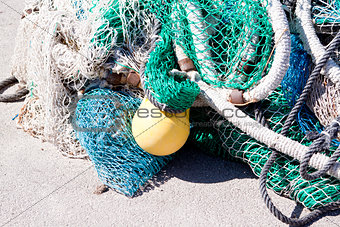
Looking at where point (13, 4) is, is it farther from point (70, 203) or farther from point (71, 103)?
point (70, 203)

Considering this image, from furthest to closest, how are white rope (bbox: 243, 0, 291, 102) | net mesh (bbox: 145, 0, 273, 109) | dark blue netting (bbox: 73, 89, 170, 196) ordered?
dark blue netting (bbox: 73, 89, 170, 196)
net mesh (bbox: 145, 0, 273, 109)
white rope (bbox: 243, 0, 291, 102)

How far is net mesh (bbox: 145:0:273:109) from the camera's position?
A: 7.70ft

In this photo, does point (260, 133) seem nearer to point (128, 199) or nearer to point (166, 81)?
point (166, 81)

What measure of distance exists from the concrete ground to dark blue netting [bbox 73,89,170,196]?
10 cm

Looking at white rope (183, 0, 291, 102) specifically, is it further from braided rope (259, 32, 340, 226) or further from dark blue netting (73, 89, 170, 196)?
dark blue netting (73, 89, 170, 196)

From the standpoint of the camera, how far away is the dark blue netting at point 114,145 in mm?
2570

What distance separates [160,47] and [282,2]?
0.92 metres

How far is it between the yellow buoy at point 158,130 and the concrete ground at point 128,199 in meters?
0.33

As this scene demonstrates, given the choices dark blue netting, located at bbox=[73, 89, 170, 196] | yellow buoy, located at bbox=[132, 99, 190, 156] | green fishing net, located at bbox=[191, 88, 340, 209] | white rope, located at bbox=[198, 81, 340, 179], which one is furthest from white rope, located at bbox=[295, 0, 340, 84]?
dark blue netting, located at bbox=[73, 89, 170, 196]

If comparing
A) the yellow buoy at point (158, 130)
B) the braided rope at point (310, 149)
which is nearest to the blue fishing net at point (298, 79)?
the braided rope at point (310, 149)

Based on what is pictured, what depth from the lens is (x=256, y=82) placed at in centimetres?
240

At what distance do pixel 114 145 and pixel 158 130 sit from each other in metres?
0.40

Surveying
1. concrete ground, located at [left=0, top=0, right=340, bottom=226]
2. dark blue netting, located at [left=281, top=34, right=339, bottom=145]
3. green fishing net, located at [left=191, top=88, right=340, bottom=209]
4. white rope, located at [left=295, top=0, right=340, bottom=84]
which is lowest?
concrete ground, located at [left=0, top=0, right=340, bottom=226]

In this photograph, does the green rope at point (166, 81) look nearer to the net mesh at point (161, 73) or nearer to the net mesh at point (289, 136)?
the net mesh at point (161, 73)
